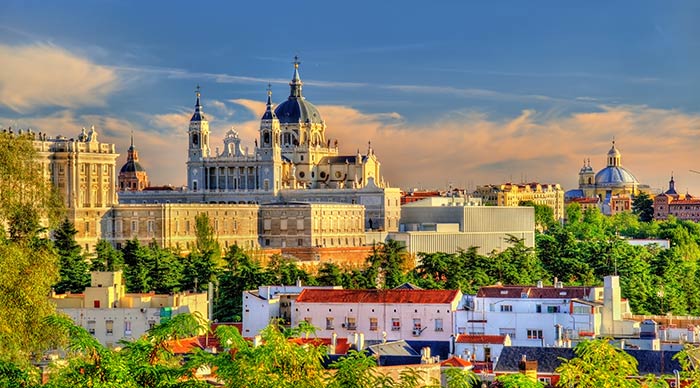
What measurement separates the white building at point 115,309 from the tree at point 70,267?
6.14 meters

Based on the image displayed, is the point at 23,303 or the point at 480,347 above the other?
the point at 23,303

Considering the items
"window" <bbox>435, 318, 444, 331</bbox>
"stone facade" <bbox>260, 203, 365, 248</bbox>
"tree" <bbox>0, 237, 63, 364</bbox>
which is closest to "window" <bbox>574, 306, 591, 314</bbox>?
"window" <bbox>435, 318, 444, 331</bbox>

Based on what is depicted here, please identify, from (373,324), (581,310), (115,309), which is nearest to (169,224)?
(115,309)

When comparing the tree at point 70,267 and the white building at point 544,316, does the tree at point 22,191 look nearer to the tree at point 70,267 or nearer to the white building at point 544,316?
the white building at point 544,316

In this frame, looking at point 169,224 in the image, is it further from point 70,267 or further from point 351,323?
point 351,323

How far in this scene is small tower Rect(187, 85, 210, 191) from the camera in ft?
461

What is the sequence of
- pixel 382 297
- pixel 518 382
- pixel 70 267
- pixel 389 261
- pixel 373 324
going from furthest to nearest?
pixel 389 261
pixel 70 267
pixel 382 297
pixel 373 324
pixel 518 382

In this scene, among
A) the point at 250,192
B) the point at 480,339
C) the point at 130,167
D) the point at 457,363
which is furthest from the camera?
the point at 130,167

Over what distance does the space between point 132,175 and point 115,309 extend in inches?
5047

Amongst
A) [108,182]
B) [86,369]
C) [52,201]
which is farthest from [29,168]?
[108,182]

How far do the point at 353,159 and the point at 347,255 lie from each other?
1161 inches

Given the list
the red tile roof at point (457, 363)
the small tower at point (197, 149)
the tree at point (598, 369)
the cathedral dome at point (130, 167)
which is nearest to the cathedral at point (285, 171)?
the small tower at point (197, 149)

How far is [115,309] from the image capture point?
2282 inches

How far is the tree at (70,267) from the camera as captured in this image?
239 ft
